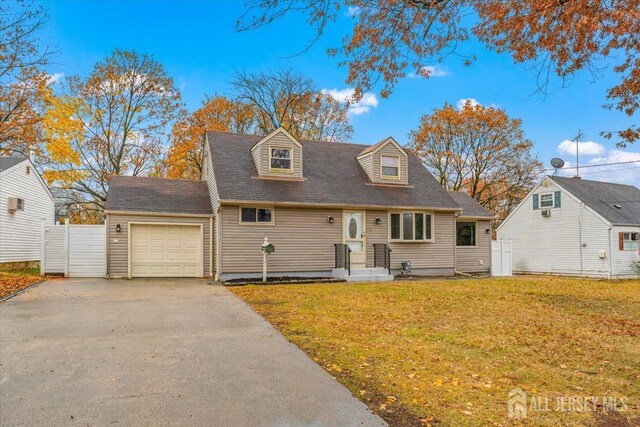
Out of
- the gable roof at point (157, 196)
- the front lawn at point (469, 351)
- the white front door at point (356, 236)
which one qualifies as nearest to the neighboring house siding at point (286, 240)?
the white front door at point (356, 236)

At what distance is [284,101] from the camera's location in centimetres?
2803

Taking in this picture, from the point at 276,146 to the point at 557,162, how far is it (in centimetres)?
1731

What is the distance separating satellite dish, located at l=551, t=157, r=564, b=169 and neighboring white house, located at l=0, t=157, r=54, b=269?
25.3 metres

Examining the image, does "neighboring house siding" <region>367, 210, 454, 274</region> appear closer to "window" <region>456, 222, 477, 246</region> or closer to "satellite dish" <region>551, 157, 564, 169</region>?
"window" <region>456, 222, 477, 246</region>

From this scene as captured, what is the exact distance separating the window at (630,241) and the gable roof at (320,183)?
1028 cm

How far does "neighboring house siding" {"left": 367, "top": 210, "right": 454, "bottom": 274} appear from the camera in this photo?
15609mm

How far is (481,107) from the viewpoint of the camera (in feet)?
94.8

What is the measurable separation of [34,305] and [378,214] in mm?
10944

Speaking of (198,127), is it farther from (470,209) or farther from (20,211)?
(470,209)

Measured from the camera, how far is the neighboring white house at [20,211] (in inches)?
655

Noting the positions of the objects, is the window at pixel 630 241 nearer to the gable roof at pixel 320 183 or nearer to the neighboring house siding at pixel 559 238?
the neighboring house siding at pixel 559 238

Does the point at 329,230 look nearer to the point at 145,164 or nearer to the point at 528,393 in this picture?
the point at 528,393

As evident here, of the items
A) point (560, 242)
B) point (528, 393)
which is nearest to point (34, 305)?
point (528, 393)

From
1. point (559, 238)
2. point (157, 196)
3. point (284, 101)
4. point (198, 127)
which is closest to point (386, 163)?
point (157, 196)
